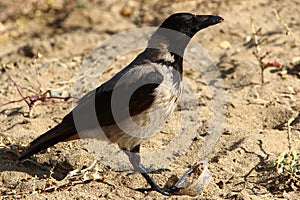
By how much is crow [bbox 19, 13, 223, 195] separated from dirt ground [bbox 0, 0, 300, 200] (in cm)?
31

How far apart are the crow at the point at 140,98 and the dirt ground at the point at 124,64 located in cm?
31

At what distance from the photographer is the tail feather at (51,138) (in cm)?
543

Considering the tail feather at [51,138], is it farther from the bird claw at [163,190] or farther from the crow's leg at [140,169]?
the bird claw at [163,190]

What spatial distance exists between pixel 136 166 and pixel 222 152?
0.85 m

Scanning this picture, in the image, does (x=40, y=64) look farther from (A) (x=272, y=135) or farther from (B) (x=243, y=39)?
(A) (x=272, y=135)

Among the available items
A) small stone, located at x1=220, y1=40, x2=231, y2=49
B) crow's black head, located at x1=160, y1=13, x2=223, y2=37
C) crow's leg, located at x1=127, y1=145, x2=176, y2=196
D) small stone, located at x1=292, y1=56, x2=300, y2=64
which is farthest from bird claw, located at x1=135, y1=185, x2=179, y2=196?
small stone, located at x1=220, y1=40, x2=231, y2=49

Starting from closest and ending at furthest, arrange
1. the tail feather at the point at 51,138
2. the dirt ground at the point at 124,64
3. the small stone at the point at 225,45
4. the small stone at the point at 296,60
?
the dirt ground at the point at 124,64 < the tail feather at the point at 51,138 < the small stone at the point at 296,60 < the small stone at the point at 225,45

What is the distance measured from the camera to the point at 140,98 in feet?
17.9

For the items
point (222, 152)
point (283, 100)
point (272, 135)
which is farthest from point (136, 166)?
point (283, 100)

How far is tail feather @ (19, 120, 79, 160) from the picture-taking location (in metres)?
5.43

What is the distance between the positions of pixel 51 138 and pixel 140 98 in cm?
92

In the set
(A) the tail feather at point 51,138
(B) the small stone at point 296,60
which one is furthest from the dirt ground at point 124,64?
(A) the tail feather at point 51,138

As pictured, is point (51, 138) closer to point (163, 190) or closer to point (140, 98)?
point (140, 98)

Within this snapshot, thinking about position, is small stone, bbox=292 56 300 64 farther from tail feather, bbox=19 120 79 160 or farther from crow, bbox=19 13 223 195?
tail feather, bbox=19 120 79 160
